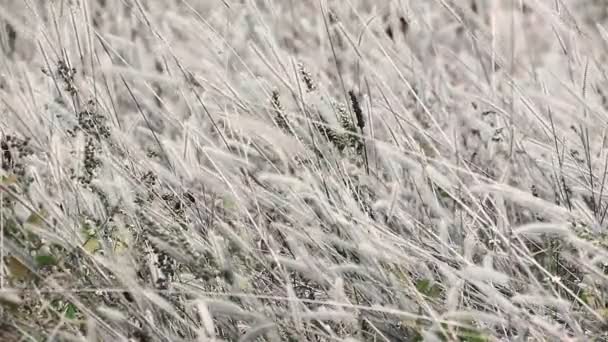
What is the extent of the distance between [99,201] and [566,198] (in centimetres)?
90

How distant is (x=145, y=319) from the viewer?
128cm

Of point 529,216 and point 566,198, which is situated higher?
point 566,198

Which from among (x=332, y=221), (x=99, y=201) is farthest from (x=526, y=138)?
(x=99, y=201)

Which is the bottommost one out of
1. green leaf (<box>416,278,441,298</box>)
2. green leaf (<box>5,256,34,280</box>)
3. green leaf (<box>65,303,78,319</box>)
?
green leaf (<box>416,278,441,298</box>)

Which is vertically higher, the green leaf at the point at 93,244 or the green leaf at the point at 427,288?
the green leaf at the point at 93,244

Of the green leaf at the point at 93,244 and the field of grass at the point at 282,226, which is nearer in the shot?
Result: the field of grass at the point at 282,226

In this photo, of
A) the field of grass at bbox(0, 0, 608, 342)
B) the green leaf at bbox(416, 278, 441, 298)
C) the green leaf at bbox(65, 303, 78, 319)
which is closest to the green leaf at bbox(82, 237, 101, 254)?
the field of grass at bbox(0, 0, 608, 342)

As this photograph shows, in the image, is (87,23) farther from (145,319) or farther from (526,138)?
(526,138)

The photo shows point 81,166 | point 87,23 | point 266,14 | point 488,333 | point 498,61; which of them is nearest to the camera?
point 488,333

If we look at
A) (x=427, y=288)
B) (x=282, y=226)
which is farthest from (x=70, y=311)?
(x=427, y=288)

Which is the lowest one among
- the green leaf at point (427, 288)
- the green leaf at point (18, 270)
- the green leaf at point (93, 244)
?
the green leaf at point (427, 288)

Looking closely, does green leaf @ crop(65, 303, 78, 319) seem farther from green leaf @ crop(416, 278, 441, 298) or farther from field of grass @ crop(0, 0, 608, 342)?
green leaf @ crop(416, 278, 441, 298)

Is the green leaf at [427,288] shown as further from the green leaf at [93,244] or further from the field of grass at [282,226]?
the green leaf at [93,244]

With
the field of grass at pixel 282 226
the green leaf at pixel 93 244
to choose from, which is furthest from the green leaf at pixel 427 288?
the green leaf at pixel 93 244
